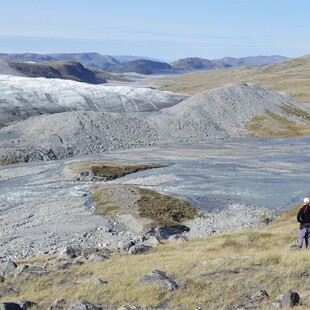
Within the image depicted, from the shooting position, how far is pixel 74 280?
75.1 feet

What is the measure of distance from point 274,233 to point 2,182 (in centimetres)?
4364

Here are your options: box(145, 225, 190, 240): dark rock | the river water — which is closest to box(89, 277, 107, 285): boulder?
box(145, 225, 190, 240): dark rock

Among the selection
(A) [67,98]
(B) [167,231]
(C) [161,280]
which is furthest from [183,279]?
(A) [67,98]

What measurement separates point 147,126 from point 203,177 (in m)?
40.5

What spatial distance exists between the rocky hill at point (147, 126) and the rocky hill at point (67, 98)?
15416 millimetres

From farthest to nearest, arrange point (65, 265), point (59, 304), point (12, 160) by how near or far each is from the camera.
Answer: point (12, 160) → point (65, 265) → point (59, 304)

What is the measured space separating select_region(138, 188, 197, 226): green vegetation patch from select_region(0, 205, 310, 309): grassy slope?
21719 millimetres

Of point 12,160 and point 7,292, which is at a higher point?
point 7,292

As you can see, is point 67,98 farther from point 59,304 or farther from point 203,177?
point 59,304

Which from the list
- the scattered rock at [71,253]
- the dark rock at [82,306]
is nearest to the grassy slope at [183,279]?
the dark rock at [82,306]

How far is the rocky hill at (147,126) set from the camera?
88250 millimetres

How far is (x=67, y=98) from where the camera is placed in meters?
139

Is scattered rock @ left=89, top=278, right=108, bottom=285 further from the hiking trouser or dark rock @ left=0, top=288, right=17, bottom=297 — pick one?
the hiking trouser

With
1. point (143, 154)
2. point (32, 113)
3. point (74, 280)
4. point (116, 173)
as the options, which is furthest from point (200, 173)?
point (32, 113)
